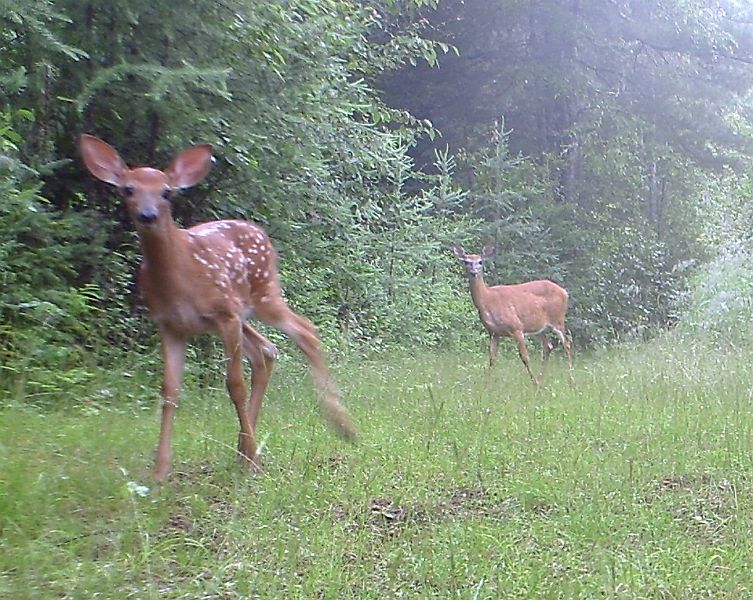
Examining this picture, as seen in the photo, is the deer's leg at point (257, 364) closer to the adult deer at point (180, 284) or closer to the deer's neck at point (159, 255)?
the adult deer at point (180, 284)

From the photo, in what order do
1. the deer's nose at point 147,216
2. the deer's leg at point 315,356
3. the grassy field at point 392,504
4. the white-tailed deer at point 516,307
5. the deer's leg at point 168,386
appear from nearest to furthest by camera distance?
the grassy field at point 392,504
the deer's leg at point 168,386
the deer's nose at point 147,216
the deer's leg at point 315,356
the white-tailed deer at point 516,307

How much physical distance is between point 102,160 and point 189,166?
16.3 inches

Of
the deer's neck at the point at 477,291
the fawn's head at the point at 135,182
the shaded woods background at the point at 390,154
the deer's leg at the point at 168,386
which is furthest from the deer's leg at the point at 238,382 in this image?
the deer's neck at the point at 477,291

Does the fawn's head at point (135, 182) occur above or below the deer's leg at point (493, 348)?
above

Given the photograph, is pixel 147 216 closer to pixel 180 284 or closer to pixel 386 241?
pixel 180 284

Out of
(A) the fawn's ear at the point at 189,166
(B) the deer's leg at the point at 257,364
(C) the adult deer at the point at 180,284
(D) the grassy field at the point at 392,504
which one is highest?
Answer: (A) the fawn's ear at the point at 189,166

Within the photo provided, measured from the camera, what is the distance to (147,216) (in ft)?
13.7

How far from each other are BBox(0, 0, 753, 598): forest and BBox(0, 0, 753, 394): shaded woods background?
32 millimetres

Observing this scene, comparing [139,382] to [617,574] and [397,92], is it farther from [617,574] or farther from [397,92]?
[397,92]

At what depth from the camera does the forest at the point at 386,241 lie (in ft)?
11.6

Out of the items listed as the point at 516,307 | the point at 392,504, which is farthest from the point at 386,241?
the point at 392,504

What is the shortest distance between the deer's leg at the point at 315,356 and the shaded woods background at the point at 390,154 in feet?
4.16

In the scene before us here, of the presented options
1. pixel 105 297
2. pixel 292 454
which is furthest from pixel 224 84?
pixel 292 454

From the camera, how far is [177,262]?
14.2ft
